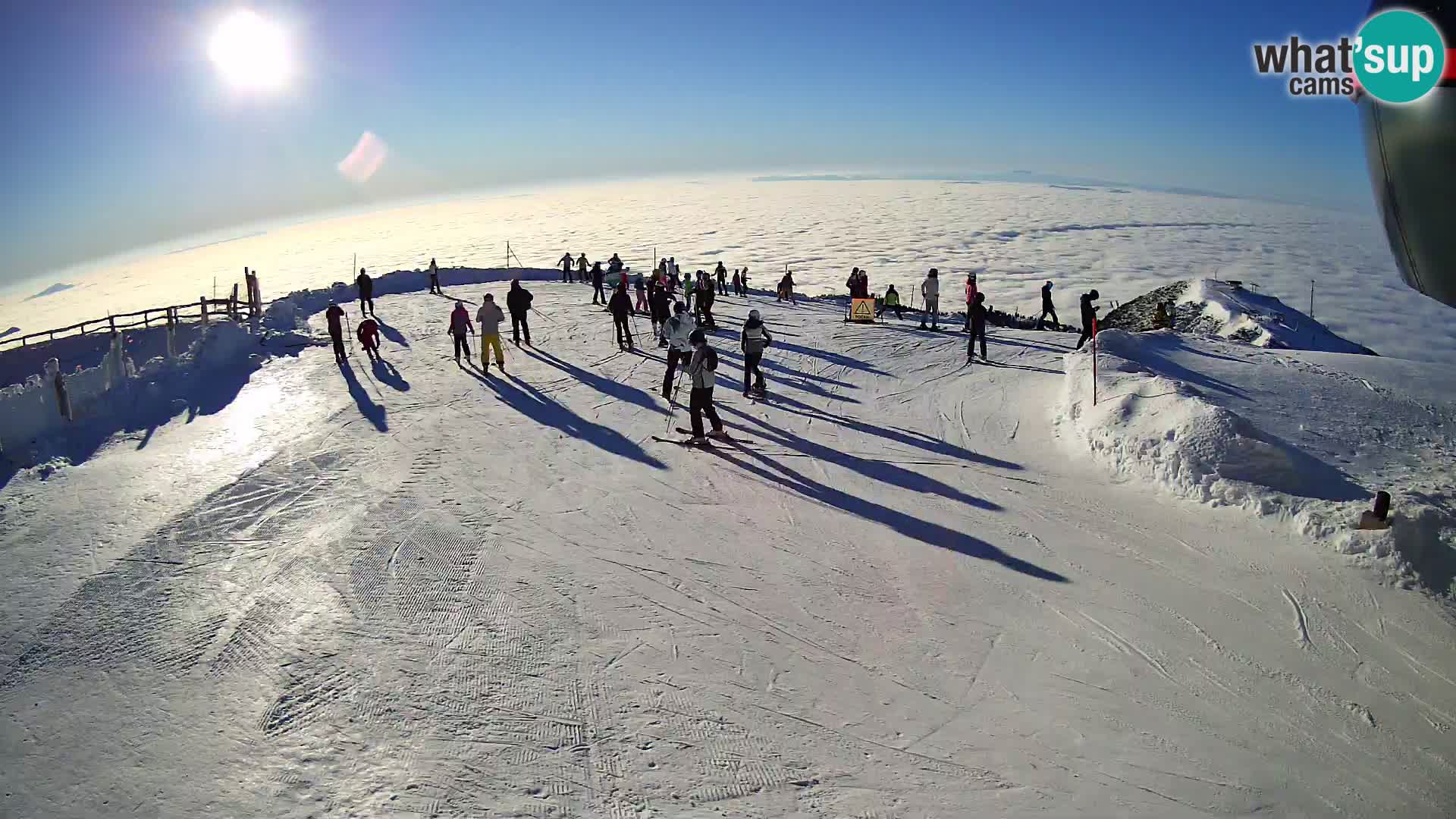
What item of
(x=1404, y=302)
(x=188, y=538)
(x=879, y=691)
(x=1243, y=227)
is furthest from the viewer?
(x=1243, y=227)

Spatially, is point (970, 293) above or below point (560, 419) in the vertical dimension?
above

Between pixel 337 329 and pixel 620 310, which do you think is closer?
pixel 337 329

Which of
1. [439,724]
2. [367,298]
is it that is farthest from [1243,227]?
[439,724]

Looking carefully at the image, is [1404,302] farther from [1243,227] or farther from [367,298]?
[1243,227]

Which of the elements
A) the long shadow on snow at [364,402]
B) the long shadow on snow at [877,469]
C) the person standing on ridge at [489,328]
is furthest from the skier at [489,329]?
the long shadow on snow at [877,469]

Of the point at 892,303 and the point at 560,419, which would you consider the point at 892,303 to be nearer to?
the point at 892,303

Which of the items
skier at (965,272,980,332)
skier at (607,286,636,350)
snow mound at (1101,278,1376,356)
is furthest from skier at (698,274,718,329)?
snow mound at (1101,278,1376,356)

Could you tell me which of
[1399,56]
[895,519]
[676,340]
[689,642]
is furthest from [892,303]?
[689,642]
